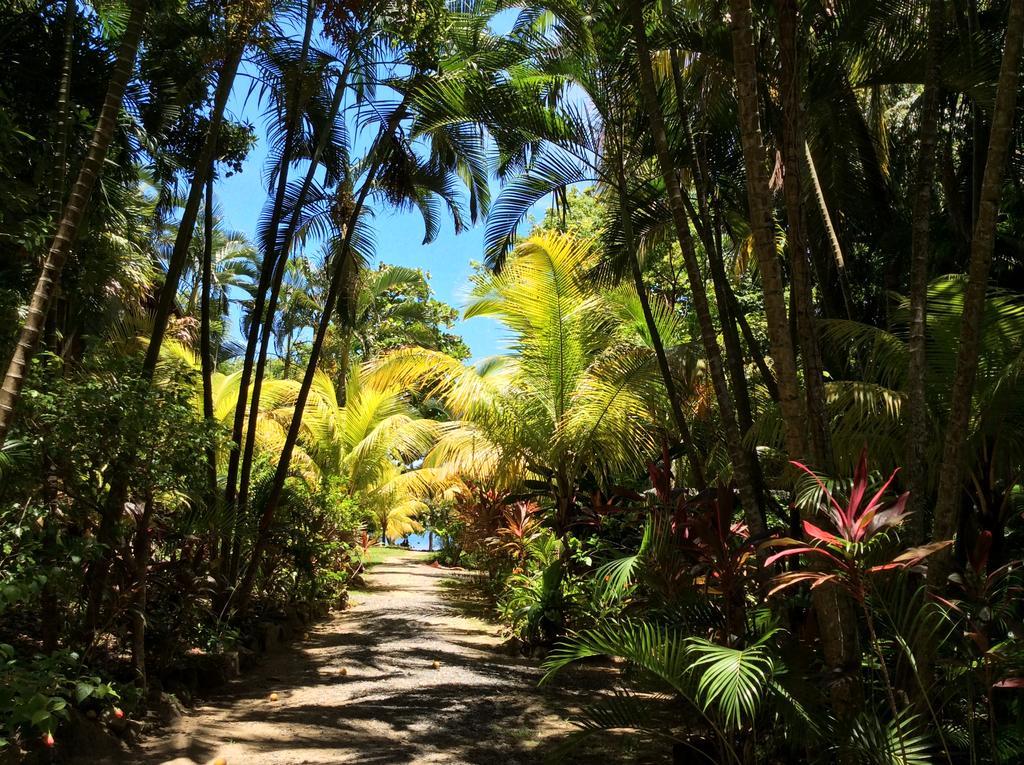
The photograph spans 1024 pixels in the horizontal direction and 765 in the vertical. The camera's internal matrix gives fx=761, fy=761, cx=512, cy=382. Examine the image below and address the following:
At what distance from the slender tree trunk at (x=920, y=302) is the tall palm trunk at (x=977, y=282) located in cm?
37

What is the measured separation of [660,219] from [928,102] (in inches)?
143

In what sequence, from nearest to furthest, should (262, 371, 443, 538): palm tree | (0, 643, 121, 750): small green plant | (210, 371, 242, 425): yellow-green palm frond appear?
(0, 643, 121, 750): small green plant → (210, 371, 242, 425): yellow-green palm frond → (262, 371, 443, 538): palm tree

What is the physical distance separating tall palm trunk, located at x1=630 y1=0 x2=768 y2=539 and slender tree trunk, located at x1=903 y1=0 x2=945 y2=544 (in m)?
0.79

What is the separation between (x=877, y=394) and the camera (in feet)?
18.0

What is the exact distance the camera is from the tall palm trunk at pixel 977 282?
3254mm

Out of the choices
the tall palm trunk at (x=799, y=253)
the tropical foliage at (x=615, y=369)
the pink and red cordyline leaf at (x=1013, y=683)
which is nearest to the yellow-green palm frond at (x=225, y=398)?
the tropical foliage at (x=615, y=369)

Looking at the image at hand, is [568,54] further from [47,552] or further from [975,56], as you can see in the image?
[47,552]

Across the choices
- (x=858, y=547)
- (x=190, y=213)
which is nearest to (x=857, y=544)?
(x=858, y=547)

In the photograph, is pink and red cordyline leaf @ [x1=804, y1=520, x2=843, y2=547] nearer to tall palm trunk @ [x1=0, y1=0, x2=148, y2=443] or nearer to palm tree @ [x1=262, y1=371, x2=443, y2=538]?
tall palm trunk @ [x1=0, y1=0, x2=148, y2=443]

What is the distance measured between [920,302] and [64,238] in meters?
4.43

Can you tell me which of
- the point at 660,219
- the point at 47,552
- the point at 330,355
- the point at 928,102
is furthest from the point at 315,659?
the point at 330,355

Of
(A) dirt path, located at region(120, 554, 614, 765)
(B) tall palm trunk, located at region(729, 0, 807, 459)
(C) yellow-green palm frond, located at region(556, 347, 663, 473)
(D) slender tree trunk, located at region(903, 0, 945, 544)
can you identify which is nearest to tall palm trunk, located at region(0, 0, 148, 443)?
(A) dirt path, located at region(120, 554, 614, 765)

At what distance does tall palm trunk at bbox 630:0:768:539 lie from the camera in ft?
13.9

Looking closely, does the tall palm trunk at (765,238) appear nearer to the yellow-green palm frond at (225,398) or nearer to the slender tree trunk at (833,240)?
the slender tree trunk at (833,240)
